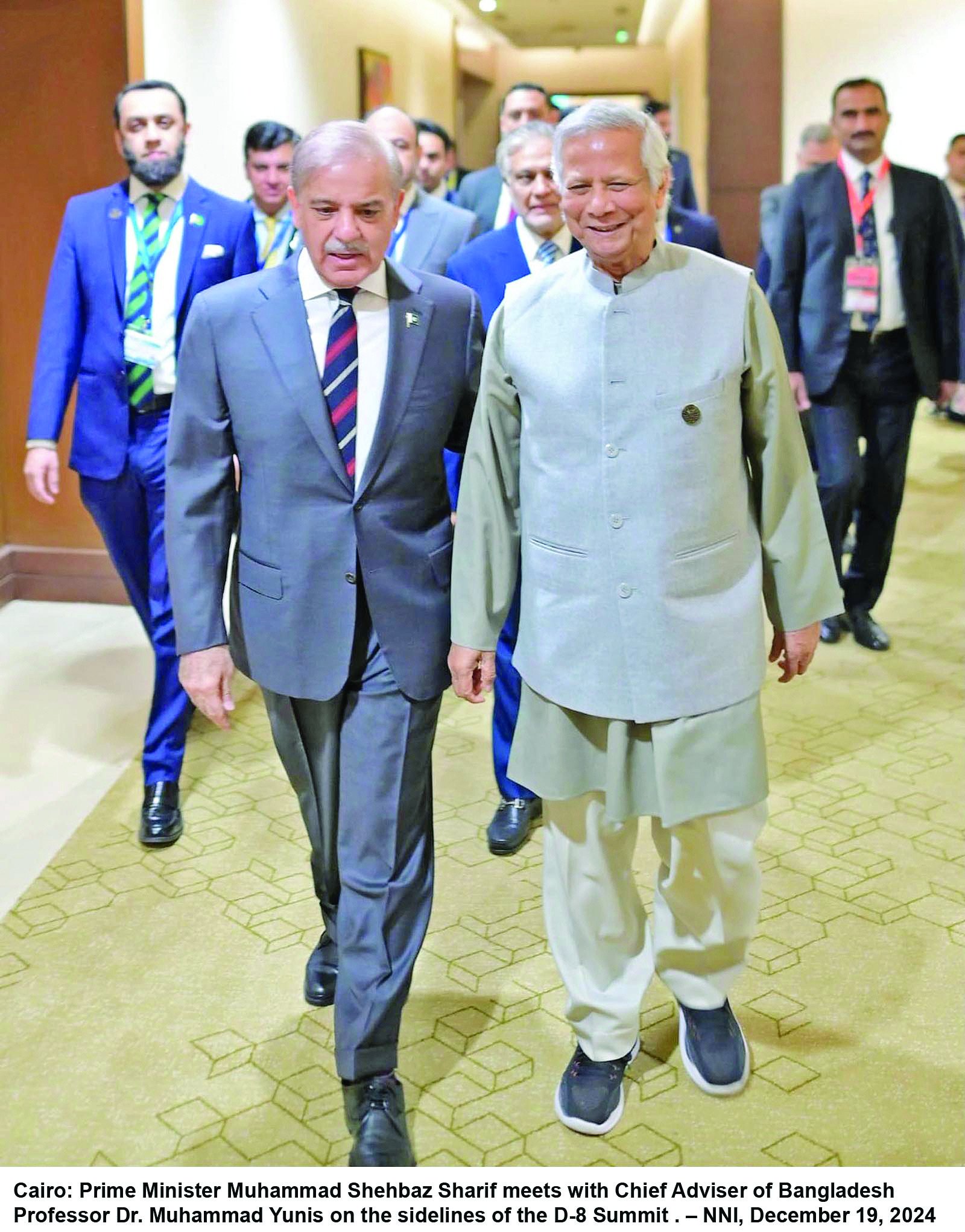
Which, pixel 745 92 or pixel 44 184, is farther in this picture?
pixel 745 92

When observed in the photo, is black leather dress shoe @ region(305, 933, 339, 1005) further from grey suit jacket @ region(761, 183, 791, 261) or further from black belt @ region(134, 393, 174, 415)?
grey suit jacket @ region(761, 183, 791, 261)

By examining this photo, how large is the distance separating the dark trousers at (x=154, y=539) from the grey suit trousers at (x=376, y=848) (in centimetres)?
137

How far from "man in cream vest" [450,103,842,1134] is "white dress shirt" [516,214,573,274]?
3.90ft

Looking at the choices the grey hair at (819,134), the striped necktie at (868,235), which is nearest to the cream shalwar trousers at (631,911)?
the striped necktie at (868,235)

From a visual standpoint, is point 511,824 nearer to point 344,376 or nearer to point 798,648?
point 798,648

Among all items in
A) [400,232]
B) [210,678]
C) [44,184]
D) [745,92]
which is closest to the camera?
[210,678]

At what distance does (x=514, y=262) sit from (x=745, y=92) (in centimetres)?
924

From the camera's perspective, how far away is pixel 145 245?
383 centimetres

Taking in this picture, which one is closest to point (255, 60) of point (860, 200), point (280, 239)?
point (280, 239)

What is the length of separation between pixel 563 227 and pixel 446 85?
1384cm

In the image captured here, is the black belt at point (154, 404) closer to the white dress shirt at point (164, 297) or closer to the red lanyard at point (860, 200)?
the white dress shirt at point (164, 297)

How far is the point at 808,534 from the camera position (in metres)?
2.45

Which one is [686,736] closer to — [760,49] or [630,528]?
[630,528]
